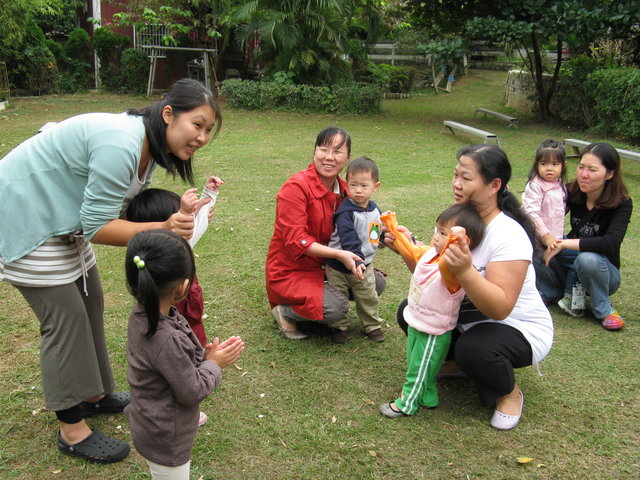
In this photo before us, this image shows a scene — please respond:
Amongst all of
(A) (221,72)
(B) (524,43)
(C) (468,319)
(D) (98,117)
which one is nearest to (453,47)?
(B) (524,43)

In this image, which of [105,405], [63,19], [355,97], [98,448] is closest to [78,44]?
[63,19]

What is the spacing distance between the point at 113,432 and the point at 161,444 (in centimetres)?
90

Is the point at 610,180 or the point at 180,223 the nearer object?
the point at 180,223

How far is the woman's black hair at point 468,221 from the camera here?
2855 mm

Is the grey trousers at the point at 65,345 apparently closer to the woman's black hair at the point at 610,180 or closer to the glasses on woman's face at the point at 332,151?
the glasses on woman's face at the point at 332,151

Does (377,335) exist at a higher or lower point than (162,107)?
lower

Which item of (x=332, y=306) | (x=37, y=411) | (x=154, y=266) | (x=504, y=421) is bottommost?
(x=37, y=411)

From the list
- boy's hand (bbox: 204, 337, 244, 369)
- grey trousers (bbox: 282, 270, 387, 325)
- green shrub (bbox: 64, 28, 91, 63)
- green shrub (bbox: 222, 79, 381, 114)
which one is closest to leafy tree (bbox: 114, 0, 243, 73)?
green shrub (bbox: 64, 28, 91, 63)

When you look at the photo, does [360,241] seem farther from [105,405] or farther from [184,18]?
[184,18]

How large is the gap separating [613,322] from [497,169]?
1.91 metres

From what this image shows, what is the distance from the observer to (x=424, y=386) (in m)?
3.09

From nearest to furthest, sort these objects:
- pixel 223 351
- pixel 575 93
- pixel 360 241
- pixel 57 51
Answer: pixel 223 351, pixel 360 241, pixel 575 93, pixel 57 51

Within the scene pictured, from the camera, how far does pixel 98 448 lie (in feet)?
8.74

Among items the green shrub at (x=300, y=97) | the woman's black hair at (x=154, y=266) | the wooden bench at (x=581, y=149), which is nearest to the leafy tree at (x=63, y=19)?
the green shrub at (x=300, y=97)
